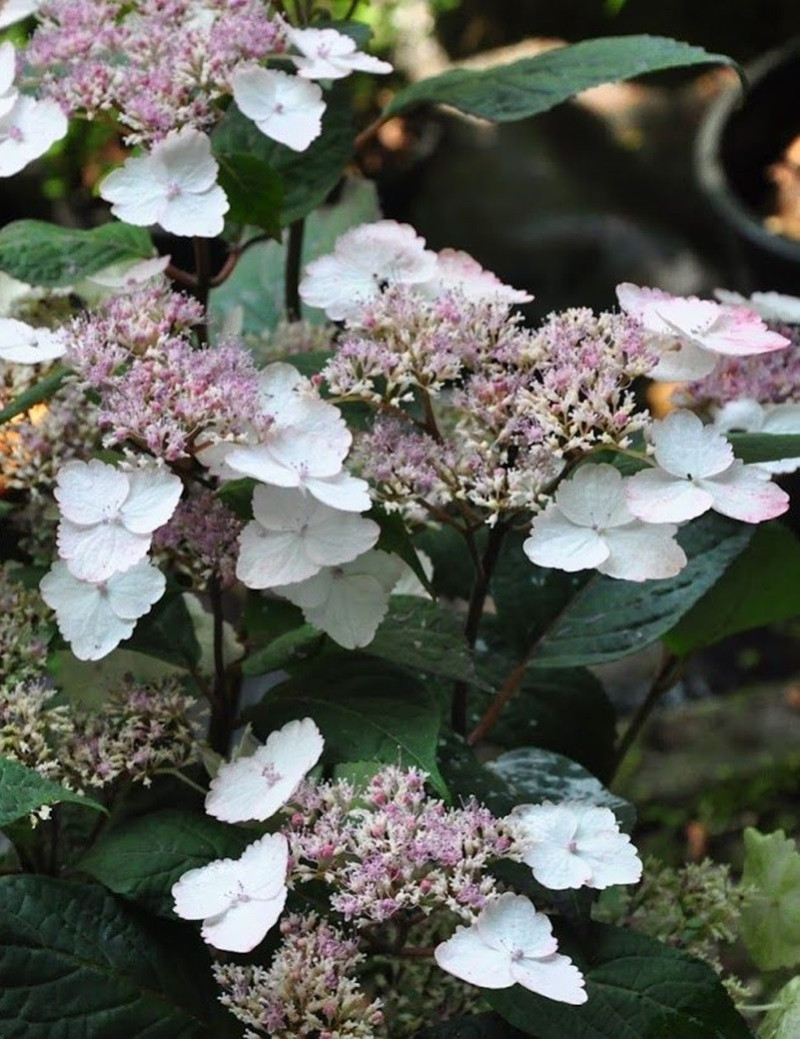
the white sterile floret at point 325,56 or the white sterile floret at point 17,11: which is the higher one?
the white sterile floret at point 17,11

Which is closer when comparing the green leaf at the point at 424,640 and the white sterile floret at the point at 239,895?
the white sterile floret at the point at 239,895

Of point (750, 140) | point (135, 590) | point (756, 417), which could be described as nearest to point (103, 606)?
point (135, 590)

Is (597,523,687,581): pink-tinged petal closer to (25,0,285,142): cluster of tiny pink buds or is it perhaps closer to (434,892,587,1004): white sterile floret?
(434,892,587,1004): white sterile floret

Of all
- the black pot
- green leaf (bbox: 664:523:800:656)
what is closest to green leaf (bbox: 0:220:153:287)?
green leaf (bbox: 664:523:800:656)

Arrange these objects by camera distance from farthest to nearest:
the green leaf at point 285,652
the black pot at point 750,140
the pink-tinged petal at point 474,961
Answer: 1. the black pot at point 750,140
2. the green leaf at point 285,652
3. the pink-tinged petal at point 474,961

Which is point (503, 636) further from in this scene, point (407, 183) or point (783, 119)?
point (407, 183)

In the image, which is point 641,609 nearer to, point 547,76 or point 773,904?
point 773,904

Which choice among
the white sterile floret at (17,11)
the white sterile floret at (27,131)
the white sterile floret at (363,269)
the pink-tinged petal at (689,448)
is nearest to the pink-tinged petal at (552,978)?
the pink-tinged petal at (689,448)

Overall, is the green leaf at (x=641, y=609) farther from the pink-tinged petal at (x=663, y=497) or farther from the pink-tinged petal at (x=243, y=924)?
the pink-tinged petal at (x=243, y=924)
